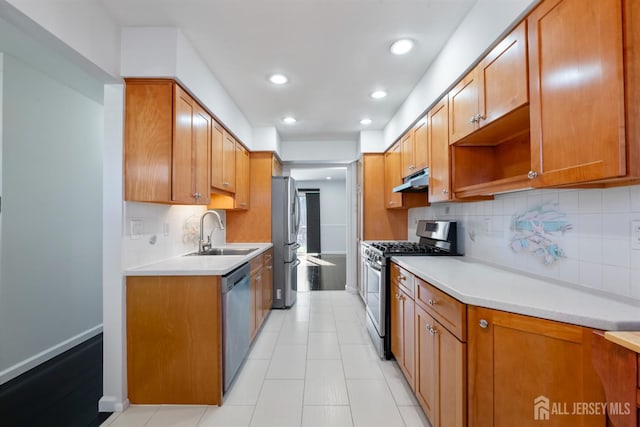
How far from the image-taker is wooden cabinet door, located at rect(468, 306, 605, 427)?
2.99 ft

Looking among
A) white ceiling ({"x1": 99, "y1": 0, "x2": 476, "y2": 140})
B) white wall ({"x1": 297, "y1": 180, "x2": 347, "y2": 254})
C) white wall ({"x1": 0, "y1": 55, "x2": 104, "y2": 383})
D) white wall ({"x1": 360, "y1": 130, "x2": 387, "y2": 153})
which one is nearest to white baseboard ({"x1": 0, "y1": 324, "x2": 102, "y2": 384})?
white wall ({"x1": 0, "y1": 55, "x2": 104, "y2": 383})

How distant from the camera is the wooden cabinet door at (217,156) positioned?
101 inches

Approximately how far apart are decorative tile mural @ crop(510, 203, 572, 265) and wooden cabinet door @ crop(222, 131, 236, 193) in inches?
101

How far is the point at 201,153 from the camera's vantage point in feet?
7.63

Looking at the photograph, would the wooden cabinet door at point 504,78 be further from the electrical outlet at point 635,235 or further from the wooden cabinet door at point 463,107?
the electrical outlet at point 635,235

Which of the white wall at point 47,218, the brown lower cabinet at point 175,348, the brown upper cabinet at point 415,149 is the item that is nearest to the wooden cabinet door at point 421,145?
the brown upper cabinet at point 415,149

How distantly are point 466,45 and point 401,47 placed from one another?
483 mm

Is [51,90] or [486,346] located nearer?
[486,346]

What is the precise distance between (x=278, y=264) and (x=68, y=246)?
7.17ft

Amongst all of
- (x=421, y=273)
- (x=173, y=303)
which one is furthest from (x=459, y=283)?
(x=173, y=303)

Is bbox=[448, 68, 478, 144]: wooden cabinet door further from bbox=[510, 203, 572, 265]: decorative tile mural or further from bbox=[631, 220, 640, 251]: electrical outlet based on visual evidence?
bbox=[631, 220, 640, 251]: electrical outlet

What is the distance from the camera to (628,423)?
782mm

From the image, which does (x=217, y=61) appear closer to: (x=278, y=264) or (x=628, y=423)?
(x=278, y=264)

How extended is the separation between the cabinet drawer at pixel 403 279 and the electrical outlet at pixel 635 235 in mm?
1023
